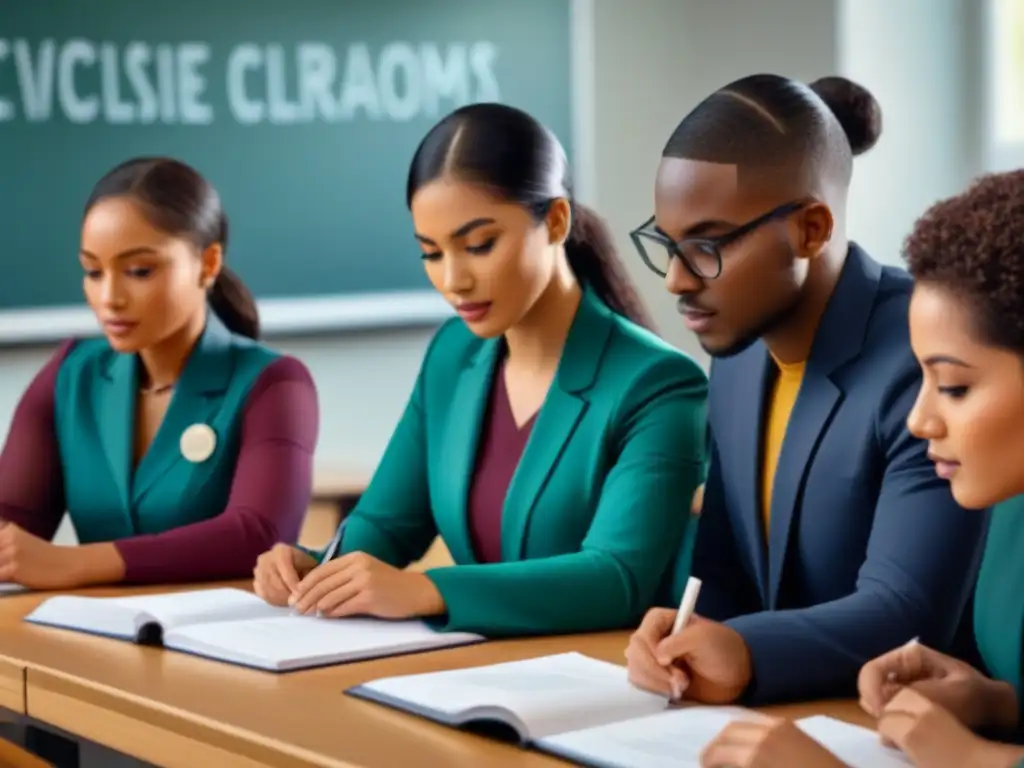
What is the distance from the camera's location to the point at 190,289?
8.43ft

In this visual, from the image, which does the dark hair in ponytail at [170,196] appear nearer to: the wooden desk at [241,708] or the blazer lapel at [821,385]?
the wooden desk at [241,708]

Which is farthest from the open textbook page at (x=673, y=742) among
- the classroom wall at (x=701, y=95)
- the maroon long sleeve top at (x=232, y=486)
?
the classroom wall at (x=701, y=95)

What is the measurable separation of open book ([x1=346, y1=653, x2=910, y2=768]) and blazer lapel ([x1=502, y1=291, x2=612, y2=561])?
0.43 metres

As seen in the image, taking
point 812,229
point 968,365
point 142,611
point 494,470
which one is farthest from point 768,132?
point 142,611

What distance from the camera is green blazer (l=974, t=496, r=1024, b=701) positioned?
150 centimetres

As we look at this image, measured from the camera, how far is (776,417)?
1.96 metres

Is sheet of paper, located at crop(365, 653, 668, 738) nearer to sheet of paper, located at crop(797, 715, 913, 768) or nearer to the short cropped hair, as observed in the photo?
sheet of paper, located at crop(797, 715, 913, 768)

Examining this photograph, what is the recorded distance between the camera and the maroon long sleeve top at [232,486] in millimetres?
2412

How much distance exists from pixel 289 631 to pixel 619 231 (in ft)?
10.0

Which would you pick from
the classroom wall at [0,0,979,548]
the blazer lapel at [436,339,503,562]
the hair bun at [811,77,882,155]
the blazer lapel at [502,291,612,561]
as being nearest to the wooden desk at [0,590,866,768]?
the blazer lapel at [502,291,612,561]

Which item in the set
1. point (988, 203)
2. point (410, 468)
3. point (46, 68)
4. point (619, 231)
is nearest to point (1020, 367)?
point (988, 203)

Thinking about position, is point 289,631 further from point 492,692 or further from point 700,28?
point 700,28

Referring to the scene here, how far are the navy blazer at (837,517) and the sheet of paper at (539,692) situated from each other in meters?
0.13

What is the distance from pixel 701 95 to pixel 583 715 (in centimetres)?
355
